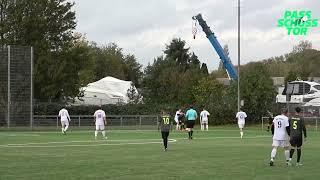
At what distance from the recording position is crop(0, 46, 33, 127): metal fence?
54000 mm

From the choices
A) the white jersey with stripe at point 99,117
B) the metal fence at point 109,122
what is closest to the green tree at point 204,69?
the metal fence at point 109,122

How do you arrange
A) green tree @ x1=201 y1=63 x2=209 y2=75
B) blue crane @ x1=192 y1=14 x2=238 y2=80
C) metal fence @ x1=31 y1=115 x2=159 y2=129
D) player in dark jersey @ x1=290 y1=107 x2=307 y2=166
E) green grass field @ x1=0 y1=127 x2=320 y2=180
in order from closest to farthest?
green grass field @ x1=0 y1=127 x2=320 y2=180 → player in dark jersey @ x1=290 y1=107 x2=307 y2=166 → metal fence @ x1=31 y1=115 x2=159 y2=129 → blue crane @ x1=192 y1=14 x2=238 y2=80 → green tree @ x1=201 y1=63 x2=209 y2=75

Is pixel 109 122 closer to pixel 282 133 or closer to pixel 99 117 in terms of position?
pixel 99 117

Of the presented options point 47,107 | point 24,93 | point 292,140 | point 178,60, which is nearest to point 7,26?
Result: point 47,107

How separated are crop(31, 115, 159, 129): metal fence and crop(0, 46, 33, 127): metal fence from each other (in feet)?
7.47

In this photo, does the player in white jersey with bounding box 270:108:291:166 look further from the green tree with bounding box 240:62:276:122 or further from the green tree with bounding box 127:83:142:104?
the green tree with bounding box 127:83:142:104

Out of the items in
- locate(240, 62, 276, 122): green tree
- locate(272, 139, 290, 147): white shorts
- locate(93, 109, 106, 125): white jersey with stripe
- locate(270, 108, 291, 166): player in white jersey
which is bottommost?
locate(272, 139, 290, 147): white shorts

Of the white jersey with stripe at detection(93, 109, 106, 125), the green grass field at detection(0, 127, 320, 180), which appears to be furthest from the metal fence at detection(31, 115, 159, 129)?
the green grass field at detection(0, 127, 320, 180)

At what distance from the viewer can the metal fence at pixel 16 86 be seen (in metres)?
54.0

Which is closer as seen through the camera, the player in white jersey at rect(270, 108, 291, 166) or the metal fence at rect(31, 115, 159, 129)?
the player in white jersey at rect(270, 108, 291, 166)

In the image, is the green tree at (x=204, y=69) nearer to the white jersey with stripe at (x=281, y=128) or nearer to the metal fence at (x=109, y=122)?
the metal fence at (x=109, y=122)

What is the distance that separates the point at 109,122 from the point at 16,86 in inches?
410

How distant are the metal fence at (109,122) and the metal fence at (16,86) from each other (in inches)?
89.7

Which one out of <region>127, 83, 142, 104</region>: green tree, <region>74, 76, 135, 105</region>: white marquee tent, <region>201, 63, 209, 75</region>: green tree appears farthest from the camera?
<region>201, 63, 209, 75</region>: green tree
